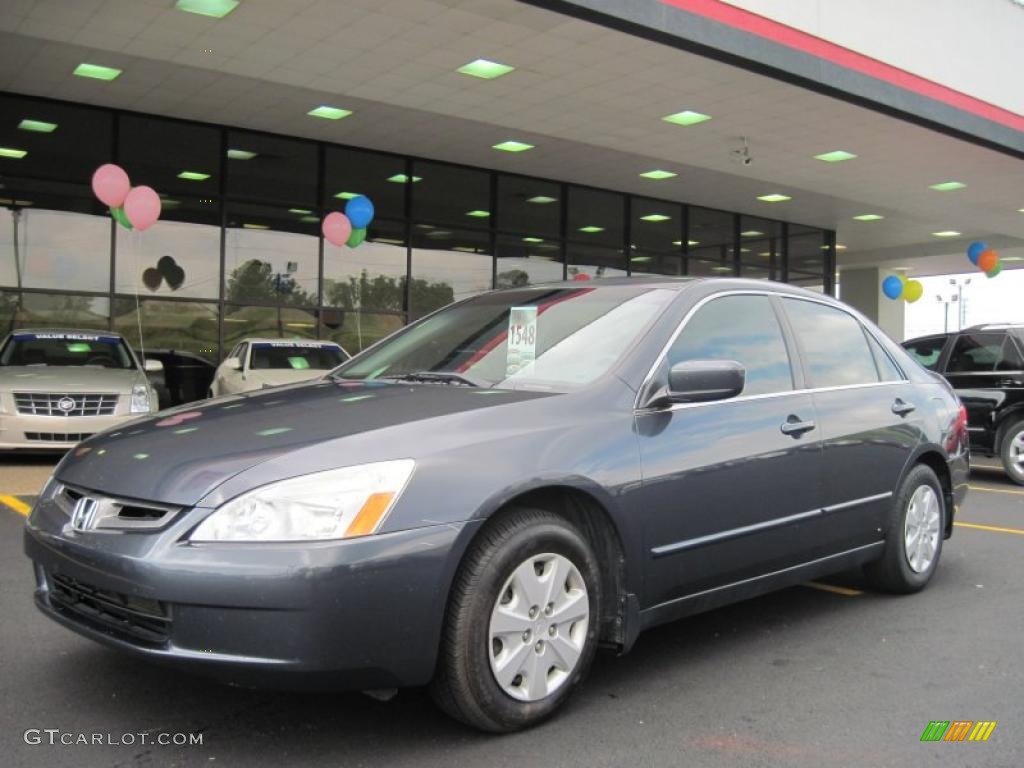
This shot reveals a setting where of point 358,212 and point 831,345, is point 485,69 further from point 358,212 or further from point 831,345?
point 831,345

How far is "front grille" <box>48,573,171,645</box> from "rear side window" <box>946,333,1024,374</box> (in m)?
9.75

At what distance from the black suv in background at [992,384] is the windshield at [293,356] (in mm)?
7475

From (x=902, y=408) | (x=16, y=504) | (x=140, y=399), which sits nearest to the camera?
(x=902, y=408)

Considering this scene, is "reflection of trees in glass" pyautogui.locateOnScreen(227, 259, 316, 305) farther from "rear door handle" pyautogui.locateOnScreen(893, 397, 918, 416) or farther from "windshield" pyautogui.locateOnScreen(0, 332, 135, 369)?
"rear door handle" pyautogui.locateOnScreen(893, 397, 918, 416)

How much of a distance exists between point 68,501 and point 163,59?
9.89 m

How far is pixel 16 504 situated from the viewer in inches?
280

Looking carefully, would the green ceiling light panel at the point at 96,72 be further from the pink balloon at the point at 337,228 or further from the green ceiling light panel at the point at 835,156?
the green ceiling light panel at the point at 835,156

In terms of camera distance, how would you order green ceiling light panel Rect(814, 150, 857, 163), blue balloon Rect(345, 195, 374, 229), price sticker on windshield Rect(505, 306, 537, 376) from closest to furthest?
price sticker on windshield Rect(505, 306, 537, 376) < blue balloon Rect(345, 195, 374, 229) < green ceiling light panel Rect(814, 150, 857, 163)

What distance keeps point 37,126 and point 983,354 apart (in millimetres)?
13367

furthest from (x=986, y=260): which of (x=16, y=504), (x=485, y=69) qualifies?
(x=16, y=504)

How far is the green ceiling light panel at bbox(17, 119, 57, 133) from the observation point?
1355cm

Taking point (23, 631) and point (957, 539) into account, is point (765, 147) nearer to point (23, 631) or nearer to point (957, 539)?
point (957, 539)

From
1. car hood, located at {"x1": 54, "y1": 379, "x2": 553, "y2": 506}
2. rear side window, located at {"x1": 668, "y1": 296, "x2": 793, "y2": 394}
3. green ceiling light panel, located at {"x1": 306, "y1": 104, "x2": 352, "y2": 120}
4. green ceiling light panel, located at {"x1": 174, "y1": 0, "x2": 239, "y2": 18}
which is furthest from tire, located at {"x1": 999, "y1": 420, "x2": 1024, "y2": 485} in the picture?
green ceiling light panel, located at {"x1": 306, "y1": 104, "x2": 352, "y2": 120}

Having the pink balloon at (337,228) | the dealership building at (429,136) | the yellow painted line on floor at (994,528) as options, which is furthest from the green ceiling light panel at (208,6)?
the yellow painted line on floor at (994,528)
